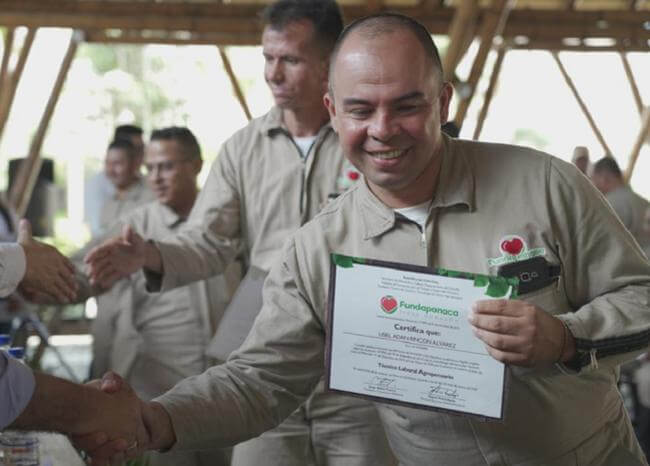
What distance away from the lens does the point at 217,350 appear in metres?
4.18

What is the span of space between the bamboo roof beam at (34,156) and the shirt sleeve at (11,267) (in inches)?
346

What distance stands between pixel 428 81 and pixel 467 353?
621mm

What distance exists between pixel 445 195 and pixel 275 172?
1.54 meters

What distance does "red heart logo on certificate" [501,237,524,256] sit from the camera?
2.62m

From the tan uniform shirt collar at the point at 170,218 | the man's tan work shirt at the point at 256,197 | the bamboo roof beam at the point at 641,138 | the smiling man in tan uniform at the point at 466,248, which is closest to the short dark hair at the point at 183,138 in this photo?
the tan uniform shirt collar at the point at 170,218

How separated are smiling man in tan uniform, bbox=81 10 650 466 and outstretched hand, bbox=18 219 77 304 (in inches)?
47.7

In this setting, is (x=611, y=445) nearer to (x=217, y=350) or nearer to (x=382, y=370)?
(x=382, y=370)

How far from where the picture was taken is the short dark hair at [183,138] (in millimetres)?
6121

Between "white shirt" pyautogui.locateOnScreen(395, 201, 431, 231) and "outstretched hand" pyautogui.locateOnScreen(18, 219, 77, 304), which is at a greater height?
"white shirt" pyautogui.locateOnScreen(395, 201, 431, 231)

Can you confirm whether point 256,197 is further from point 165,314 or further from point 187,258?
point 165,314

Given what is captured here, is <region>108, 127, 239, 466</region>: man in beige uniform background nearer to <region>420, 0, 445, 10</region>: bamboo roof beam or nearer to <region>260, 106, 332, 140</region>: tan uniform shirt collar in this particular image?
<region>260, 106, 332, 140</region>: tan uniform shirt collar

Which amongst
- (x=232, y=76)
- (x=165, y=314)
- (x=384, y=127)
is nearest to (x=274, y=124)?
(x=384, y=127)

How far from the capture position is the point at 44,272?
388cm
